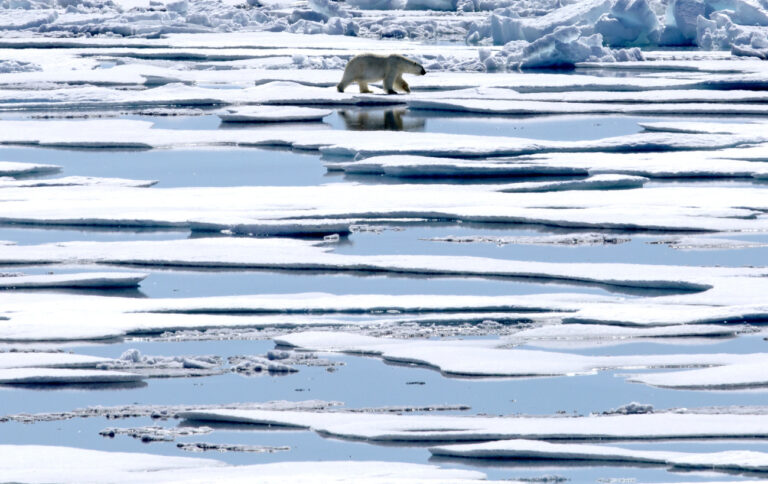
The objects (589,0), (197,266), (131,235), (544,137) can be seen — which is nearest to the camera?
(197,266)

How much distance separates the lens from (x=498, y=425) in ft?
13.3

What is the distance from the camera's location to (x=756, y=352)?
4.91m

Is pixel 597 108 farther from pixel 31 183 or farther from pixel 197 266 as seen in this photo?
pixel 197 266

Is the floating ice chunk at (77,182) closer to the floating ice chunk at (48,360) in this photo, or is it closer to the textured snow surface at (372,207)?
the textured snow surface at (372,207)

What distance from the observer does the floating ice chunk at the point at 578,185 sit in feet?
28.5

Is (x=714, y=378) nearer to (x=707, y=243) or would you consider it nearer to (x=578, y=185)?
(x=707, y=243)

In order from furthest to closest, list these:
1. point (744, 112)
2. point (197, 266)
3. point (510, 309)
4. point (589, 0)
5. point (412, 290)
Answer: point (589, 0) → point (744, 112) → point (197, 266) → point (412, 290) → point (510, 309)

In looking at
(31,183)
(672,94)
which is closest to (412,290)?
(31,183)

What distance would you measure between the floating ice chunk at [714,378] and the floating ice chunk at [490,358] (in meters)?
0.10

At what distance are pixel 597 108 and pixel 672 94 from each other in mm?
1122

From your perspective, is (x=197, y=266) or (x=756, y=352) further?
(x=197, y=266)

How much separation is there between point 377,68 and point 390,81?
0.21 metres

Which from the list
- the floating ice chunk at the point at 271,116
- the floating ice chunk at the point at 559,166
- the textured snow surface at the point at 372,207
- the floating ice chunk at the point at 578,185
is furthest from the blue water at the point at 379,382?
the floating ice chunk at the point at 271,116

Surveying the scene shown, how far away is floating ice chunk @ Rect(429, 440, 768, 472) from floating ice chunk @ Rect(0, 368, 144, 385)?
1198 mm
